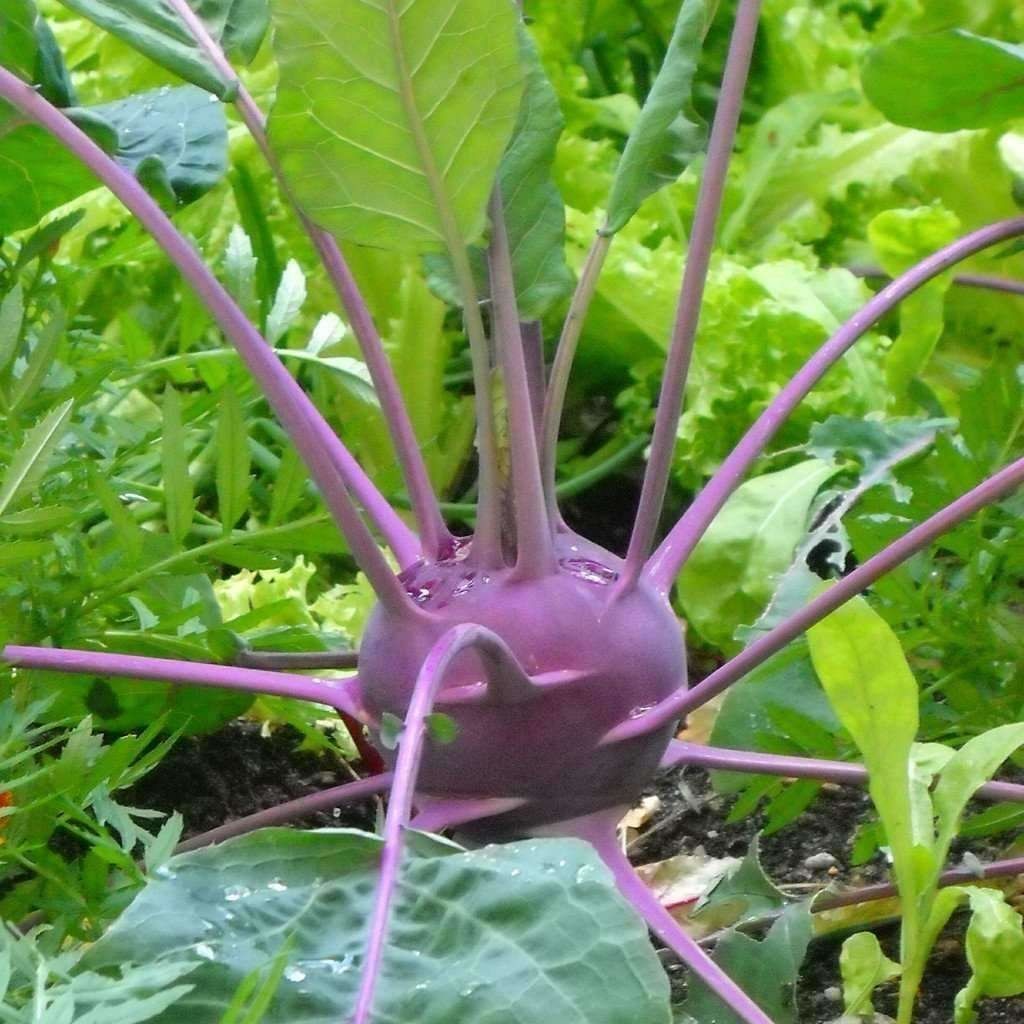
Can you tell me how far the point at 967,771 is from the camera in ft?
1.59

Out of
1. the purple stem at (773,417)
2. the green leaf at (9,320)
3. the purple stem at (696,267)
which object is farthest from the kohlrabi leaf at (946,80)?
the green leaf at (9,320)

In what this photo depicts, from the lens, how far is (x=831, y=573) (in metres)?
0.92

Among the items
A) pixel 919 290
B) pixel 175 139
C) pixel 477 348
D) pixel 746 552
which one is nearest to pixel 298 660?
pixel 477 348

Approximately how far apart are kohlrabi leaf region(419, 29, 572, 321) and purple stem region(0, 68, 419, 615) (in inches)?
4.4

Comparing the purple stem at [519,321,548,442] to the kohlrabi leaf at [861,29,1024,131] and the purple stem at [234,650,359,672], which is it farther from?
the kohlrabi leaf at [861,29,1024,131]

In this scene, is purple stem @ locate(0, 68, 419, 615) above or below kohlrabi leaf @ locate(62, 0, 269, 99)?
below

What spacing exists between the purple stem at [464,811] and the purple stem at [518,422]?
9 centimetres

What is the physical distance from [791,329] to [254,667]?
642 millimetres

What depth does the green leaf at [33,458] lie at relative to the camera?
47 centimetres

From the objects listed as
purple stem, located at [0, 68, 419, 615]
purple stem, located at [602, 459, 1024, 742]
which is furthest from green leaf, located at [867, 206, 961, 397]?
purple stem, located at [0, 68, 419, 615]

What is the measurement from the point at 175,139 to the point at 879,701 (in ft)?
1.60

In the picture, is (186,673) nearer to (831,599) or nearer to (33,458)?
(33,458)

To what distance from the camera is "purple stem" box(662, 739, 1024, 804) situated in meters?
0.53

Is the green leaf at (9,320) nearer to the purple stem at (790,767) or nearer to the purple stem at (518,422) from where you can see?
the purple stem at (518,422)
